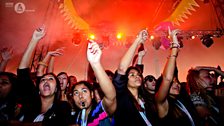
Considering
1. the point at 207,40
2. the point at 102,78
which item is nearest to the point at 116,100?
the point at 102,78

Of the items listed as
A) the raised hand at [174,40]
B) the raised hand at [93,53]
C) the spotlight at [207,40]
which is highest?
the spotlight at [207,40]

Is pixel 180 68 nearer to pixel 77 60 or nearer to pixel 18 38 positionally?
pixel 77 60

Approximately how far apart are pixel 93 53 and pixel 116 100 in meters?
0.54

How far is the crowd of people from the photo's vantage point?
6.34 ft

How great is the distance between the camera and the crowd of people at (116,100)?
1.93 metres

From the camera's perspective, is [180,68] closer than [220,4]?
No

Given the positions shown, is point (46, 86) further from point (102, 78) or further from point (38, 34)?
point (102, 78)

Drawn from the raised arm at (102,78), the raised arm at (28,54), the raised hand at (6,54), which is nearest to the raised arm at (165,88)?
the raised arm at (102,78)

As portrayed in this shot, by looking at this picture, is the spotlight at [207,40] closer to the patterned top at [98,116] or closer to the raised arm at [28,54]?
the raised arm at [28,54]

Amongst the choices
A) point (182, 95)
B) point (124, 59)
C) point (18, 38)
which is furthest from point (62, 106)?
point (18, 38)

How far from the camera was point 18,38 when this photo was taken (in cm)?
728

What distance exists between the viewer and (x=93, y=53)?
1.81 metres

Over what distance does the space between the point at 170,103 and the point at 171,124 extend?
0.26 meters

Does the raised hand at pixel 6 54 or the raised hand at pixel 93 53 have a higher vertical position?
the raised hand at pixel 6 54
